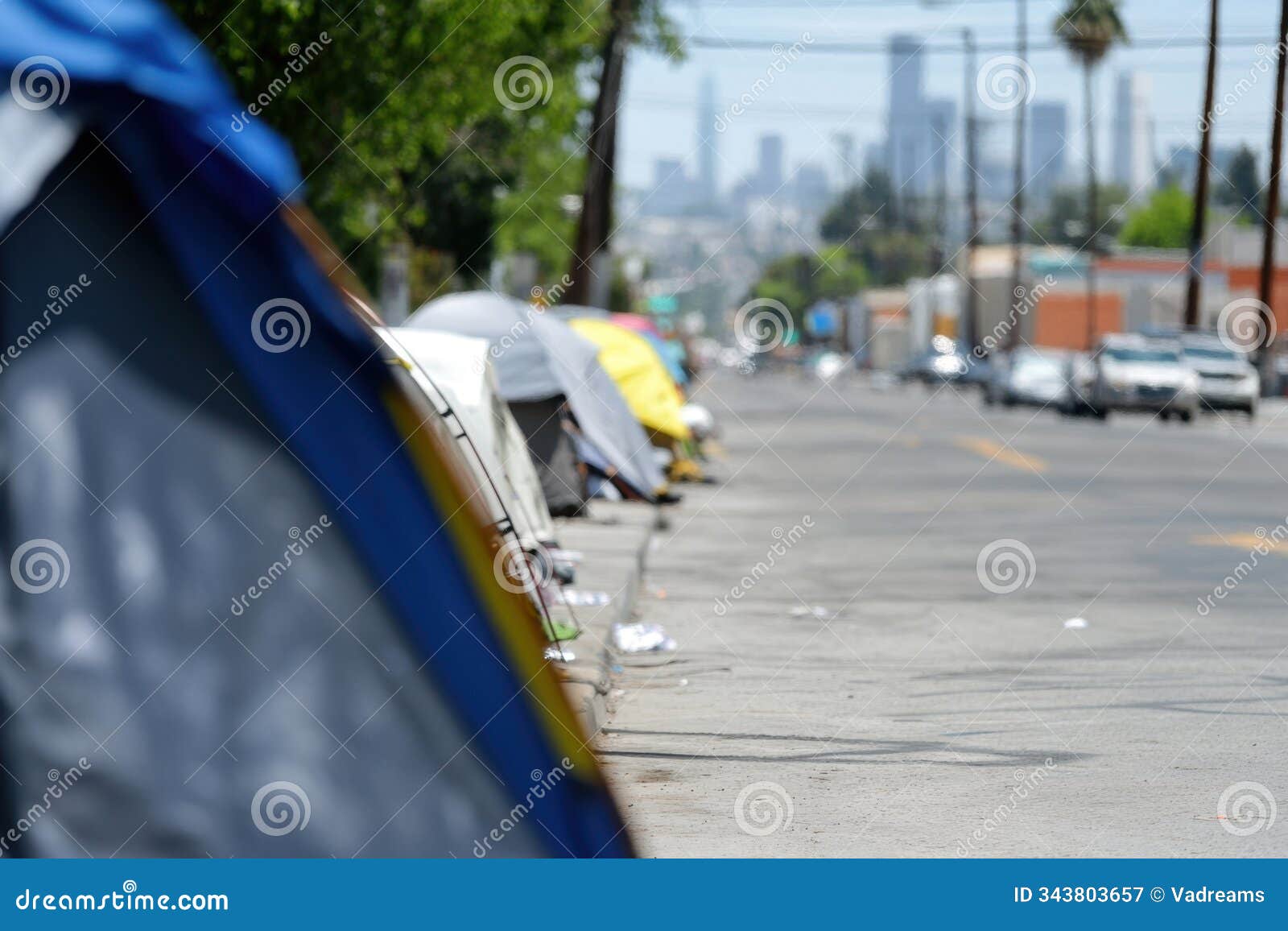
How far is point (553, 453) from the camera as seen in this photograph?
17.3 meters

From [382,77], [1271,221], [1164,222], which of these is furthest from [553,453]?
[1164,222]

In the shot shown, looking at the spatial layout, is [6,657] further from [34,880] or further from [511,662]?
[511,662]

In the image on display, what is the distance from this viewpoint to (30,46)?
4.11 metres

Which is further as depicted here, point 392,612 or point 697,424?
point 697,424

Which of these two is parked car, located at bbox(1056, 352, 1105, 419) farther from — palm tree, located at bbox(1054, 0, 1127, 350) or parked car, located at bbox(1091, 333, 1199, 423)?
palm tree, located at bbox(1054, 0, 1127, 350)

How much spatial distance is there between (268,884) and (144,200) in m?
1.45

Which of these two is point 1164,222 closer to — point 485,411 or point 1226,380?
point 1226,380

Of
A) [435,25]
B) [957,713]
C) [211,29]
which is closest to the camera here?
[957,713]

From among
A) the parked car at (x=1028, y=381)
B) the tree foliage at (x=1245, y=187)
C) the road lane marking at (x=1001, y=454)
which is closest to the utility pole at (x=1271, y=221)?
the parked car at (x=1028, y=381)

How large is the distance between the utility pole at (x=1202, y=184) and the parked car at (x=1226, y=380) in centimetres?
465

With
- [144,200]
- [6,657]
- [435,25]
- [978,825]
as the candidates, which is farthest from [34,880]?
[435,25]

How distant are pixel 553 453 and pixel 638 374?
14.2ft

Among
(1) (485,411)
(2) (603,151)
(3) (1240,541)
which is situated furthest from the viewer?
(2) (603,151)

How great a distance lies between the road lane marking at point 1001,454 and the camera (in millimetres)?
25170
